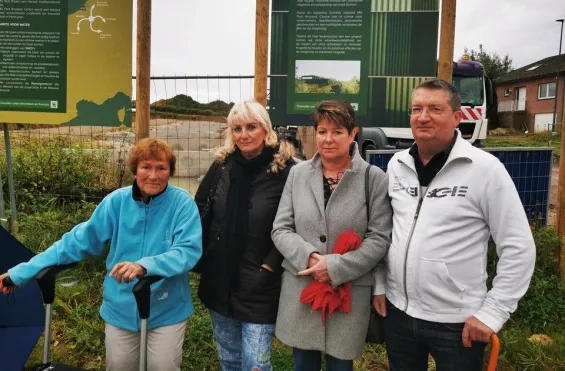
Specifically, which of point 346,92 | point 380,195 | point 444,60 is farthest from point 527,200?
point 380,195

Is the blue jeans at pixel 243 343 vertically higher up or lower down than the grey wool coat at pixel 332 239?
Result: lower down

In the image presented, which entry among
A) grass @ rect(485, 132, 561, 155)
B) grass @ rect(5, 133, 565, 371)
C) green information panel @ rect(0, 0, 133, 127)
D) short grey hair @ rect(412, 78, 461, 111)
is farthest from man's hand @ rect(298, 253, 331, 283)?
grass @ rect(485, 132, 561, 155)

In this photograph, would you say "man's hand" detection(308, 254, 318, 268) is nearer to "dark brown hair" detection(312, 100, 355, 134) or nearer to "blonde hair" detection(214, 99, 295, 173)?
"blonde hair" detection(214, 99, 295, 173)

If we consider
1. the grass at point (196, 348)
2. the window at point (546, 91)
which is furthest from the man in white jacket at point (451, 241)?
the window at point (546, 91)

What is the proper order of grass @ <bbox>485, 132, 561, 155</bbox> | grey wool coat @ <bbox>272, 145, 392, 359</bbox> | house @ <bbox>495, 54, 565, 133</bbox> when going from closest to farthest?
grey wool coat @ <bbox>272, 145, 392, 359</bbox> < grass @ <bbox>485, 132, 561, 155</bbox> < house @ <bbox>495, 54, 565, 133</bbox>

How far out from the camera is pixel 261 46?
14.0ft

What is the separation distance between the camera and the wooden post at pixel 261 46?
4.26 metres

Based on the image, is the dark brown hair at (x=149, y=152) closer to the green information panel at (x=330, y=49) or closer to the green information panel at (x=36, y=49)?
the green information panel at (x=330, y=49)

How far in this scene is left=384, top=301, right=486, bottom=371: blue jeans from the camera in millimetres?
2160

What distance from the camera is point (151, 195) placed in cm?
258

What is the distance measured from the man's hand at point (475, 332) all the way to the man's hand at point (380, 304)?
41 cm

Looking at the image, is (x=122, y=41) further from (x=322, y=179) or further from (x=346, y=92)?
(x=322, y=179)

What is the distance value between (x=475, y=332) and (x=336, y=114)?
112 cm

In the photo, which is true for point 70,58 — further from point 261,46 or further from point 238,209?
point 238,209
